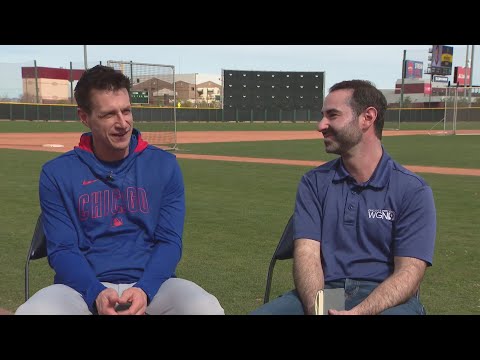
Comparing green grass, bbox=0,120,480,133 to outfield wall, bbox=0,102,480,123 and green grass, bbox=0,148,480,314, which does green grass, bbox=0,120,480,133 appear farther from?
green grass, bbox=0,148,480,314

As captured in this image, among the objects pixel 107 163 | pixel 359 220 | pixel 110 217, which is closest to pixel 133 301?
pixel 110 217

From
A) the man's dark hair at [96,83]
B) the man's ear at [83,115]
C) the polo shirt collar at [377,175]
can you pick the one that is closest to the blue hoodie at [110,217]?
the man's ear at [83,115]

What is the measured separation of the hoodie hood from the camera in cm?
301

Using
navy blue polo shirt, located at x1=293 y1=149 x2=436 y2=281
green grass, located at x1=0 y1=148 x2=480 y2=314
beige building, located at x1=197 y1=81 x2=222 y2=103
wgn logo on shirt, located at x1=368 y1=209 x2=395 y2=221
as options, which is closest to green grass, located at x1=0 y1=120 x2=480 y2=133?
green grass, located at x1=0 y1=148 x2=480 y2=314

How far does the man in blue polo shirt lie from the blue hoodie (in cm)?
65

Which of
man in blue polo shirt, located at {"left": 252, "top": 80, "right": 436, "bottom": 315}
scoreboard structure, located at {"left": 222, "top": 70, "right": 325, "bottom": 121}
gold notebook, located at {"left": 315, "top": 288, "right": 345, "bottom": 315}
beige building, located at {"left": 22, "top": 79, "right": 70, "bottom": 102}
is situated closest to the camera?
gold notebook, located at {"left": 315, "top": 288, "right": 345, "bottom": 315}

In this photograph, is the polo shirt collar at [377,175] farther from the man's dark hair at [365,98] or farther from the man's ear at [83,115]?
the man's ear at [83,115]

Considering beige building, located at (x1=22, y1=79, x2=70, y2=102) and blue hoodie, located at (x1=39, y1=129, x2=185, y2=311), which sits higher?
beige building, located at (x1=22, y1=79, x2=70, y2=102)

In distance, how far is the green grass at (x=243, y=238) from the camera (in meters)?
4.90

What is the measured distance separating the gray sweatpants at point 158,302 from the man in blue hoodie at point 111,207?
1cm

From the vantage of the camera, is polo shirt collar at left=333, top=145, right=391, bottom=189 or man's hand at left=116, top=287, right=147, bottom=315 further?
polo shirt collar at left=333, top=145, right=391, bottom=189

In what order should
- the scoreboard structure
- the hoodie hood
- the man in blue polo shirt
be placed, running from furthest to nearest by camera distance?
the scoreboard structure, the hoodie hood, the man in blue polo shirt
